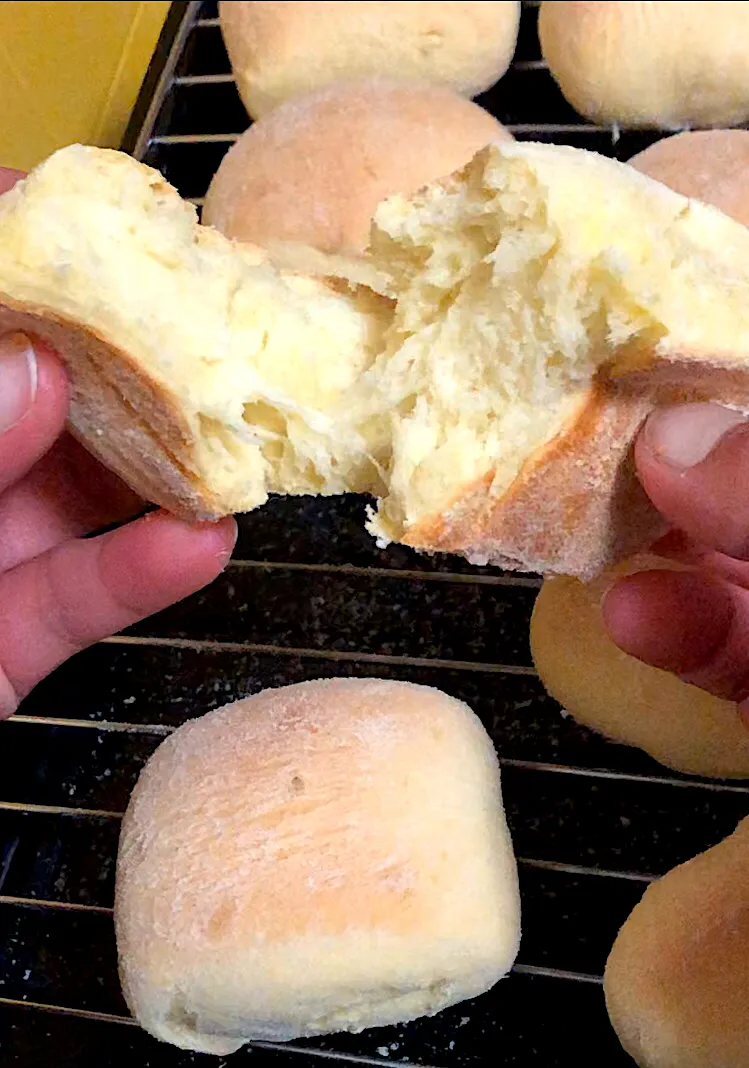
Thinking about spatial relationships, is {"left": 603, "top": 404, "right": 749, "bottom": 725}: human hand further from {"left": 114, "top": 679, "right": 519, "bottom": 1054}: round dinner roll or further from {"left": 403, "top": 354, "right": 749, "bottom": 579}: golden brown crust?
{"left": 114, "top": 679, "right": 519, "bottom": 1054}: round dinner roll

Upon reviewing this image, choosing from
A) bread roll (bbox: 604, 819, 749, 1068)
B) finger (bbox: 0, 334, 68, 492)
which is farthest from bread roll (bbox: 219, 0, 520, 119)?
bread roll (bbox: 604, 819, 749, 1068)

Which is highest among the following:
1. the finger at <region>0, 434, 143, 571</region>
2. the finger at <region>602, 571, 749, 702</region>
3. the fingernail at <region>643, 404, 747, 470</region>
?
the fingernail at <region>643, 404, 747, 470</region>

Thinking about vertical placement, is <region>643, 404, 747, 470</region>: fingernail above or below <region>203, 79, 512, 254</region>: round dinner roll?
above

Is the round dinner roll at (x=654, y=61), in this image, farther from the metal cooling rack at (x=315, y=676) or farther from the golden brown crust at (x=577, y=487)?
the golden brown crust at (x=577, y=487)

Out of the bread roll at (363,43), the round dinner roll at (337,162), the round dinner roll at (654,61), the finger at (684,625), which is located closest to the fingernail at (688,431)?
the finger at (684,625)

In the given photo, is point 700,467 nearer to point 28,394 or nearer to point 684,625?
point 684,625

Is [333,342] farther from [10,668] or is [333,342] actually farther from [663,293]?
[10,668]
